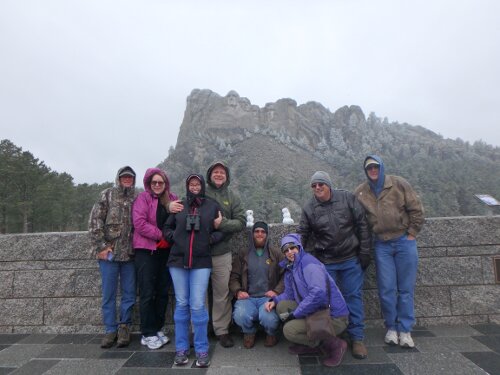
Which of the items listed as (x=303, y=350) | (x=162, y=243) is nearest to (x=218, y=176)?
(x=162, y=243)

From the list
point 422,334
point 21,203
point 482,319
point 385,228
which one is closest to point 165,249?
point 385,228

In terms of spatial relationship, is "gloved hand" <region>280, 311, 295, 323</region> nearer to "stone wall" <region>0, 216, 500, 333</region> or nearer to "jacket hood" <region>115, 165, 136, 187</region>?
"stone wall" <region>0, 216, 500, 333</region>

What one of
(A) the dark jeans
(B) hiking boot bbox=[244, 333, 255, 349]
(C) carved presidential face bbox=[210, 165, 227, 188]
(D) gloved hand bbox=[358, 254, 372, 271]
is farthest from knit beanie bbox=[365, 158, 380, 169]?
(A) the dark jeans

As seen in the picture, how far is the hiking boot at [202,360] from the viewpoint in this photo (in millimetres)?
2898

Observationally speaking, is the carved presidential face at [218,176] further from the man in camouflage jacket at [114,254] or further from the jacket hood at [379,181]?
the jacket hood at [379,181]

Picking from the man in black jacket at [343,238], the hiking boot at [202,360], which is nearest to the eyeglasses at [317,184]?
the man in black jacket at [343,238]

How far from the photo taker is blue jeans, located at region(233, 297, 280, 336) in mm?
3213

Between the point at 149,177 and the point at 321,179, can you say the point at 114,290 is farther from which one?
the point at 321,179

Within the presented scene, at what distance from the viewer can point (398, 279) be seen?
3410 mm

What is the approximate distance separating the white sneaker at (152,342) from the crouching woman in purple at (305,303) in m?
1.23

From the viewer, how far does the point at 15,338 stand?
3752mm

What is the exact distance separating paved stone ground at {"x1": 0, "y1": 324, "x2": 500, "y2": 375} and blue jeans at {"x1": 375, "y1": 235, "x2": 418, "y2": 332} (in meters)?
0.29

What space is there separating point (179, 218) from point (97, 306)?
1.76 meters

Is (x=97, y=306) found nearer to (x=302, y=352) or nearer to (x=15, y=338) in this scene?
(x=15, y=338)
